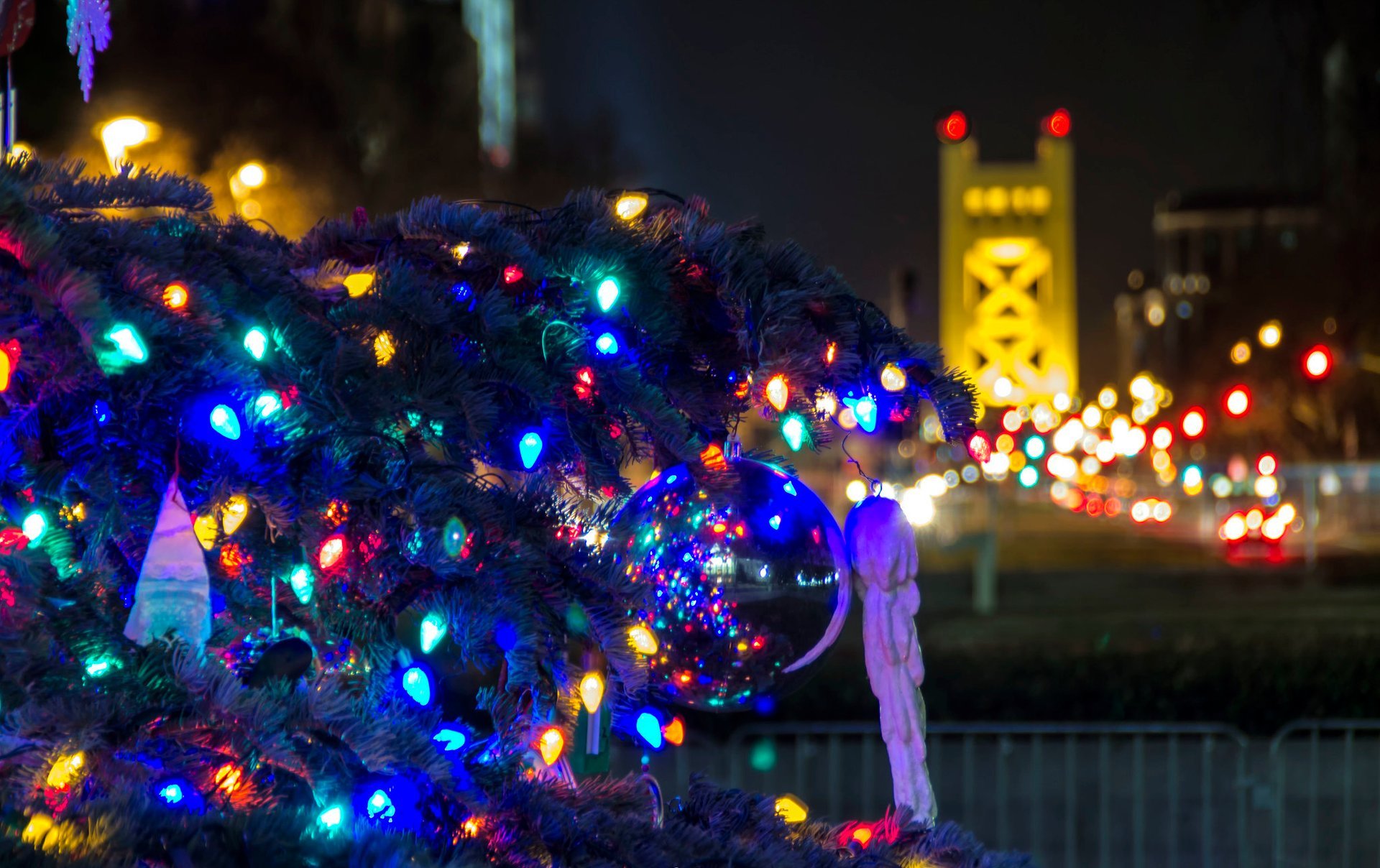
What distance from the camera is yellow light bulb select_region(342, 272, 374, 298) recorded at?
223 cm

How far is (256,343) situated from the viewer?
2.03m

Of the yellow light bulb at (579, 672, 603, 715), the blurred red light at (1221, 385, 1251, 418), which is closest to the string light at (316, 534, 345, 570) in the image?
the yellow light bulb at (579, 672, 603, 715)

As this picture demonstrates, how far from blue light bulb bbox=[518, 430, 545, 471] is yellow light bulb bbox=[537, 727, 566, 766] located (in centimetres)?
42

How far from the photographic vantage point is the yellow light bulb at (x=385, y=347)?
2.17m

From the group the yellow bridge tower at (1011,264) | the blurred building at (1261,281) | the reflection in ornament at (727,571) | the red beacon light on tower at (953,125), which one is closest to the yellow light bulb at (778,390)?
the reflection in ornament at (727,571)

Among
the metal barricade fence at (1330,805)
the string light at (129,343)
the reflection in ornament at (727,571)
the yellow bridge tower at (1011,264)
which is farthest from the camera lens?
the yellow bridge tower at (1011,264)

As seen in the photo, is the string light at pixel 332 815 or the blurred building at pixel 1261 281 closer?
the string light at pixel 332 815

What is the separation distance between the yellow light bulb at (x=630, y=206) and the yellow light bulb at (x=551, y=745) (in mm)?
860

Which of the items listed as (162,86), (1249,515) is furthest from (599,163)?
(1249,515)

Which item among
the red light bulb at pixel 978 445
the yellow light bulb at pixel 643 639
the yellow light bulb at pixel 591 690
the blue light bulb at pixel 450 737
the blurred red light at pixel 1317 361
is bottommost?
the blue light bulb at pixel 450 737

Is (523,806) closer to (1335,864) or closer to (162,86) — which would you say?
(1335,864)

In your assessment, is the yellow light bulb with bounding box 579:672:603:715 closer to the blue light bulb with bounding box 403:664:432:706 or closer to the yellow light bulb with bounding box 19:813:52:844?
the blue light bulb with bounding box 403:664:432:706

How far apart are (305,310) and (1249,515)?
9459 millimetres

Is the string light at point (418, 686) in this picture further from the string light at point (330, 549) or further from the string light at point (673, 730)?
the string light at point (673, 730)
